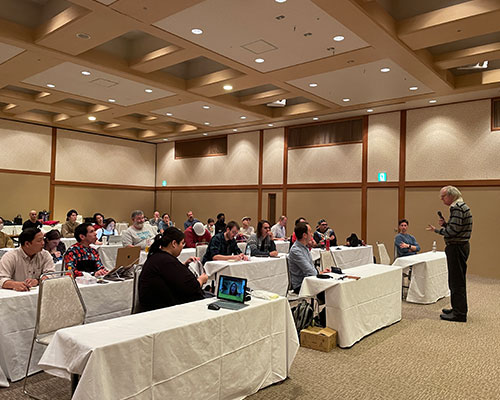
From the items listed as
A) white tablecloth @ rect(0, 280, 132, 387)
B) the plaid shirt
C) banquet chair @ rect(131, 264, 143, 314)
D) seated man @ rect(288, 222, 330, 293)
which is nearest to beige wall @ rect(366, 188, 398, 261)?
seated man @ rect(288, 222, 330, 293)

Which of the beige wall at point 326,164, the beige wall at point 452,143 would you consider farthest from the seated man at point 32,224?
the beige wall at point 452,143

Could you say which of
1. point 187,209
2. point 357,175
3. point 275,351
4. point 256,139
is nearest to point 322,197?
point 357,175

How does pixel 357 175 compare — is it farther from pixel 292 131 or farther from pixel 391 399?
pixel 391 399

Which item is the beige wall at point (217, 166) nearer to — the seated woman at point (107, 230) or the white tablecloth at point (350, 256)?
the seated woman at point (107, 230)

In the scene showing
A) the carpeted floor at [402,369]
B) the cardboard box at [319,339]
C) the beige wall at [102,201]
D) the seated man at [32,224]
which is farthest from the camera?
the beige wall at [102,201]

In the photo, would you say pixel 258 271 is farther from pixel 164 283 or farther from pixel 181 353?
pixel 181 353

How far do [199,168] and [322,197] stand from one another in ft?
16.7

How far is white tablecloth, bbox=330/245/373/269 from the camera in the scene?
7.73 meters

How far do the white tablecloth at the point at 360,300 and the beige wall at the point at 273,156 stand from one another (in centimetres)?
785

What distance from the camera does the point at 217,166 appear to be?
14477mm

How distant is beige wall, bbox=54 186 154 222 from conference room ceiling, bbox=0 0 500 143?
11.2 ft

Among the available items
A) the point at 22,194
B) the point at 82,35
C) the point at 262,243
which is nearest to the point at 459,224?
the point at 262,243

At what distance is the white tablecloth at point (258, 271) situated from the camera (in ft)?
18.2

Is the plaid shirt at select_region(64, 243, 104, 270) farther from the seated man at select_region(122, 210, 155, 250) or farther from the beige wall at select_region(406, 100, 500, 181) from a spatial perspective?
the beige wall at select_region(406, 100, 500, 181)
